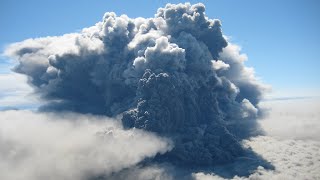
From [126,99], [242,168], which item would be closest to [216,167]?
[242,168]

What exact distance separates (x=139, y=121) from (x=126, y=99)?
1222 inches

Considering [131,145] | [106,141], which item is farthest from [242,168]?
[106,141]

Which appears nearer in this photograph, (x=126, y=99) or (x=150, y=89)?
(x=150, y=89)

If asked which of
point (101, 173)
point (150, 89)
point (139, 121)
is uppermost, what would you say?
point (150, 89)

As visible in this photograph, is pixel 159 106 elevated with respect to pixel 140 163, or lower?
elevated

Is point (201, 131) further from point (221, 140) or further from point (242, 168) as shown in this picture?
point (242, 168)

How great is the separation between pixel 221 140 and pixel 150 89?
34421 mm

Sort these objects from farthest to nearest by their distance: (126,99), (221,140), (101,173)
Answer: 1. (126,99)
2. (221,140)
3. (101,173)

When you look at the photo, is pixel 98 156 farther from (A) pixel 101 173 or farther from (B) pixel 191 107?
(B) pixel 191 107

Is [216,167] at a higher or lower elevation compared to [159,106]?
lower

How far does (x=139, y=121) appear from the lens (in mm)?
135625

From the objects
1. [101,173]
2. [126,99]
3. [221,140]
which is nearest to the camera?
[101,173]

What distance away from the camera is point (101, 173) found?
134m

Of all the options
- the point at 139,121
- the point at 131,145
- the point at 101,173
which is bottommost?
the point at 101,173
